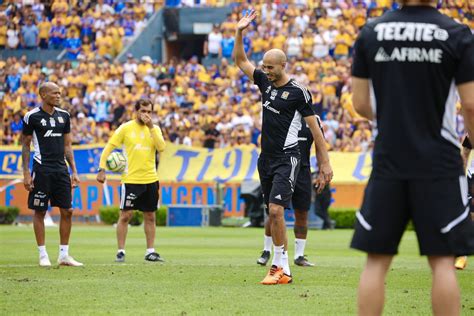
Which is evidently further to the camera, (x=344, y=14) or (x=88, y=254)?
(x=344, y=14)

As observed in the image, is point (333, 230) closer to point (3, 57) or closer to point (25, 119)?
point (25, 119)

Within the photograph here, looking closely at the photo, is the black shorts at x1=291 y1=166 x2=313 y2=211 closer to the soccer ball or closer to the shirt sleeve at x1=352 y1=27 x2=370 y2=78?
the soccer ball

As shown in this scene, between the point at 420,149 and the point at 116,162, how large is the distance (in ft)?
36.3

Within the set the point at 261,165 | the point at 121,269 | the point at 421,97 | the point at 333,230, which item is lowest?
the point at 333,230

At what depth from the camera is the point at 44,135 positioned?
14734mm

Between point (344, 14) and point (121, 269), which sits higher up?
point (344, 14)

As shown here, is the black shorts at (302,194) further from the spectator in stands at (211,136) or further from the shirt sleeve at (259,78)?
the spectator in stands at (211,136)

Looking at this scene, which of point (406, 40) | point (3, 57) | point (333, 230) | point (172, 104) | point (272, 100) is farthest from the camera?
point (3, 57)

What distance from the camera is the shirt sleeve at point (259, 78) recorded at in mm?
12875

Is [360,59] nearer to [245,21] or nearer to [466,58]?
[466,58]

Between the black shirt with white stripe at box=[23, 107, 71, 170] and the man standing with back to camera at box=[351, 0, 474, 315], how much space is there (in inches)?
339

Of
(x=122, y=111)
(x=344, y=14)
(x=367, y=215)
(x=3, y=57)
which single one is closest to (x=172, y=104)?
(x=122, y=111)

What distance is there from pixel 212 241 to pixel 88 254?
4893 millimetres

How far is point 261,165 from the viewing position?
1298cm
